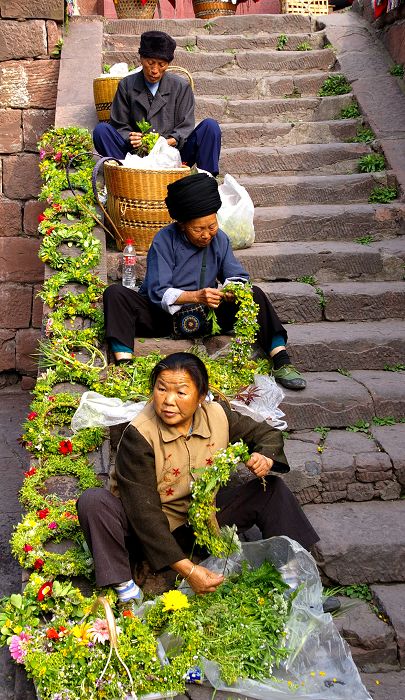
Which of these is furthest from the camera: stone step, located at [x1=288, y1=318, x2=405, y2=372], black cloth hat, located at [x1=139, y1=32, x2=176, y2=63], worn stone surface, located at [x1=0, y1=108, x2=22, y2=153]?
worn stone surface, located at [x1=0, y1=108, x2=22, y2=153]

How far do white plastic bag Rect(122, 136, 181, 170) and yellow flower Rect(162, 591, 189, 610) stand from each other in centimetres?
346

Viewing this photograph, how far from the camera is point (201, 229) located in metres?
4.91

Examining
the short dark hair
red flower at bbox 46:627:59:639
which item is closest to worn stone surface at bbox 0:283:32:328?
the short dark hair

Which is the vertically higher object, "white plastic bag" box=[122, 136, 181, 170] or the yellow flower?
"white plastic bag" box=[122, 136, 181, 170]

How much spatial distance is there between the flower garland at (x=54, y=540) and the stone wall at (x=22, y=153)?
15.5ft

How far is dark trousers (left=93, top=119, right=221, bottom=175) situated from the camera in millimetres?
6469

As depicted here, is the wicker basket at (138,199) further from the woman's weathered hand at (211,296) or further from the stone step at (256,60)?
the stone step at (256,60)

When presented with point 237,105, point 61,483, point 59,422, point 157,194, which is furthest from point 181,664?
point 237,105

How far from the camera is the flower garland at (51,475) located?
3.91 m

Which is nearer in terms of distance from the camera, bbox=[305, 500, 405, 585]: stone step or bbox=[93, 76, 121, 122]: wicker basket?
bbox=[305, 500, 405, 585]: stone step

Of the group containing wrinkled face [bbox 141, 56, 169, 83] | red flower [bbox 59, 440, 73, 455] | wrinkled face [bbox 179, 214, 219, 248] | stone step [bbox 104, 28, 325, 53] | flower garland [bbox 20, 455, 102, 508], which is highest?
stone step [bbox 104, 28, 325, 53]

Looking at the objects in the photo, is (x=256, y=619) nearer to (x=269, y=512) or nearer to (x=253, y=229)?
(x=269, y=512)

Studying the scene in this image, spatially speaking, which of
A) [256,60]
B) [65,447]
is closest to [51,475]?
[65,447]

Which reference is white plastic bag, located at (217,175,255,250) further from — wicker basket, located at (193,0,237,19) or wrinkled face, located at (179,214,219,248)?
wicker basket, located at (193,0,237,19)
